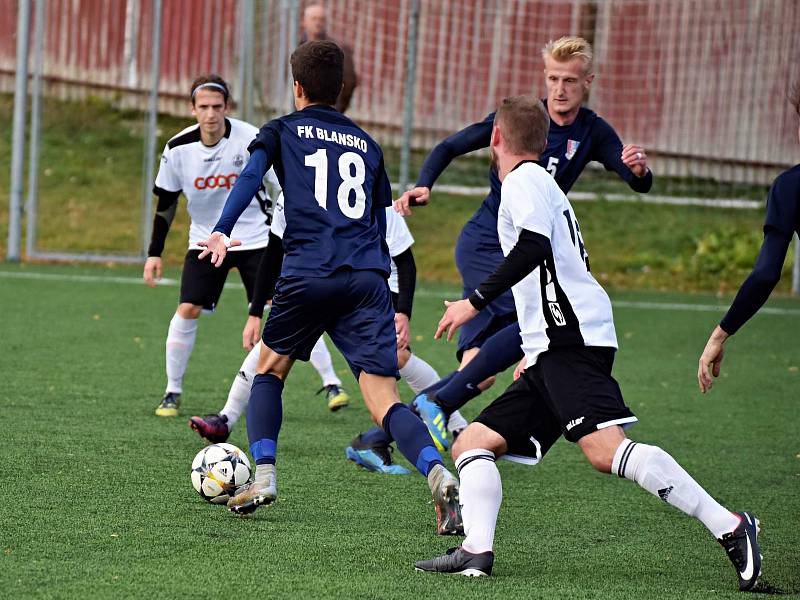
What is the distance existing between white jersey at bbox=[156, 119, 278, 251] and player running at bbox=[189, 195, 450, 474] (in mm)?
988

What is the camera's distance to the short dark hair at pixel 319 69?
4.70 m

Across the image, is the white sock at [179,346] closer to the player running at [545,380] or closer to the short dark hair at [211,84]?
the short dark hair at [211,84]

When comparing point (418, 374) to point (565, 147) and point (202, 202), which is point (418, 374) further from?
point (202, 202)

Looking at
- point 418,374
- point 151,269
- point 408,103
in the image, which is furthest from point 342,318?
point 408,103

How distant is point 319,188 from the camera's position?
4.64 m

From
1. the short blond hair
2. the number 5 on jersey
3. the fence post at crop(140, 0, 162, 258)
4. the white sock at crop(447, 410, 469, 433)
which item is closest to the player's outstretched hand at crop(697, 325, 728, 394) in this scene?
the number 5 on jersey

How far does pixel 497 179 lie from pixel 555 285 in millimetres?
2121

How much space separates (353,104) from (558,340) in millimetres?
12725

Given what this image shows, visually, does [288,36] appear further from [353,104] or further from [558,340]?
[558,340]

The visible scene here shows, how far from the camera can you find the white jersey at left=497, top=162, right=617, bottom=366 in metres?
4.11

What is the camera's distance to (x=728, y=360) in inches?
388

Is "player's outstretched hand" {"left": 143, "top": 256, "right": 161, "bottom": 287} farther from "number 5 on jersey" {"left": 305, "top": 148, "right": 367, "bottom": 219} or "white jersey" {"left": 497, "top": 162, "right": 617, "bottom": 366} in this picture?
"white jersey" {"left": 497, "top": 162, "right": 617, "bottom": 366}

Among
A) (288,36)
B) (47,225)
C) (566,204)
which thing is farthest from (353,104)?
(566,204)

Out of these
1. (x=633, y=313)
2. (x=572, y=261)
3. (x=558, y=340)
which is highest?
(x=572, y=261)
